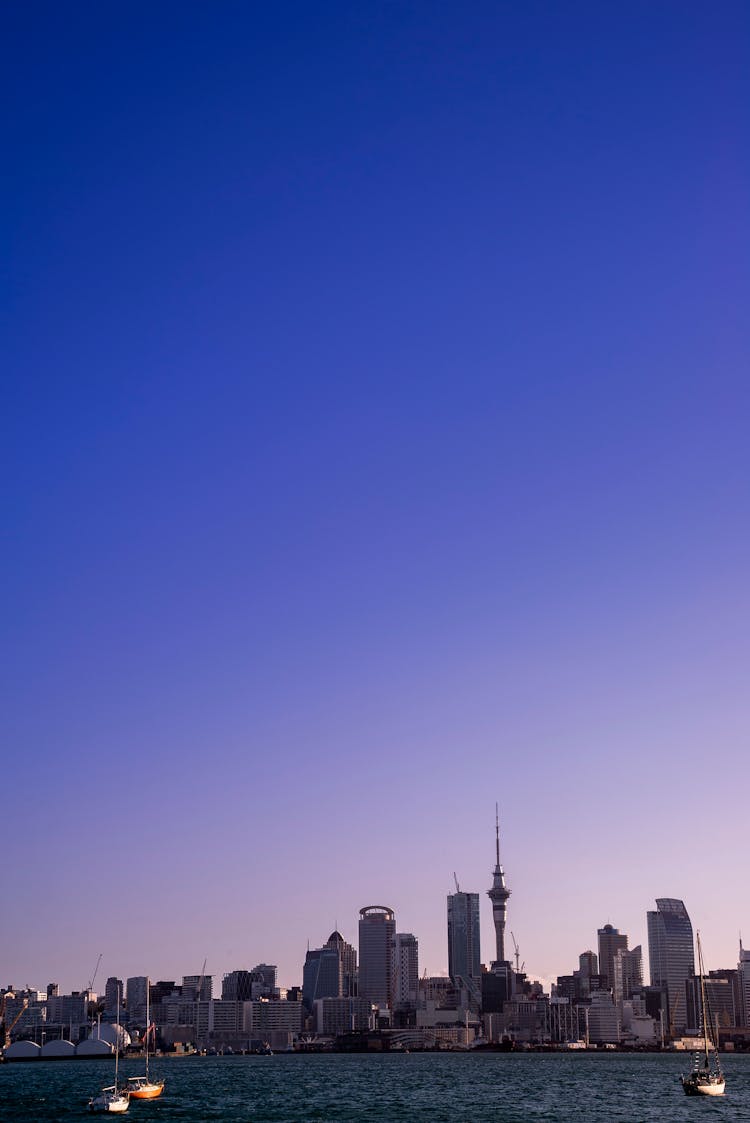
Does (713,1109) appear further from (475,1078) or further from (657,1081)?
(475,1078)

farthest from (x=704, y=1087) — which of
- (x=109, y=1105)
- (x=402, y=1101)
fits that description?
(x=109, y=1105)

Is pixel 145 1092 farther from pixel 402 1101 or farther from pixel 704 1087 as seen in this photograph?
pixel 704 1087

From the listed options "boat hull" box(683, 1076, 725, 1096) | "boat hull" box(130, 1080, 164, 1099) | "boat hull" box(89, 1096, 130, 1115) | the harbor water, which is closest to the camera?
the harbor water

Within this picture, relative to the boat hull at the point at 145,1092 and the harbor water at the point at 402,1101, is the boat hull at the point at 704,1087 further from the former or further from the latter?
the boat hull at the point at 145,1092

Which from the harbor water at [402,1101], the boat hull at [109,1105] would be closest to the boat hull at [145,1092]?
the harbor water at [402,1101]

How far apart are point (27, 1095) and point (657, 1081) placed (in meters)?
90.7

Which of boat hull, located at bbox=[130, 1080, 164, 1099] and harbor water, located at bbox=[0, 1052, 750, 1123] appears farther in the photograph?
boat hull, located at bbox=[130, 1080, 164, 1099]

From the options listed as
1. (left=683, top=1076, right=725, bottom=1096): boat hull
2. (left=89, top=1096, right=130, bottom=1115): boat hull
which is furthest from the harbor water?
(left=89, top=1096, right=130, bottom=1115): boat hull

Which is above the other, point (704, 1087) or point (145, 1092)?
point (145, 1092)

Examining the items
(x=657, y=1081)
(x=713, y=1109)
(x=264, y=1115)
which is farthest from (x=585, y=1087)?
(x=264, y=1115)

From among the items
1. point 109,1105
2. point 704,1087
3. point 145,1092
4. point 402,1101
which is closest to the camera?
point 109,1105

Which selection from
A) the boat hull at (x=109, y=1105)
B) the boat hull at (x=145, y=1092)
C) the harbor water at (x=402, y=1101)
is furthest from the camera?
the boat hull at (x=145, y=1092)

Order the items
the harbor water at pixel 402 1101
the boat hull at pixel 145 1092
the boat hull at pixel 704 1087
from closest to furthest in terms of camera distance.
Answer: the harbor water at pixel 402 1101 < the boat hull at pixel 145 1092 < the boat hull at pixel 704 1087

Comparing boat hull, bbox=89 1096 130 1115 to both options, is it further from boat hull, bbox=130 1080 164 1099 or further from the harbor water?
boat hull, bbox=130 1080 164 1099
